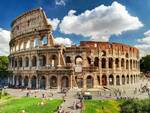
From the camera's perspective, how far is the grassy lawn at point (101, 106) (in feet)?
112

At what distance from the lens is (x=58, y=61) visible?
55.5m

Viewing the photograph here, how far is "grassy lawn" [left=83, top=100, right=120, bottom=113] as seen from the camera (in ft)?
112

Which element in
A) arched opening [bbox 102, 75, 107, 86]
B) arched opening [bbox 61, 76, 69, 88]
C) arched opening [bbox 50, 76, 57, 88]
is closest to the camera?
arched opening [bbox 61, 76, 69, 88]

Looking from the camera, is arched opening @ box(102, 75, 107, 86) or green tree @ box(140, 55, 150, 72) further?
green tree @ box(140, 55, 150, 72)

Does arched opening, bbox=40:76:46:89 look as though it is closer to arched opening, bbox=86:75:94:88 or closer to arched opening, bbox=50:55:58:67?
arched opening, bbox=50:55:58:67

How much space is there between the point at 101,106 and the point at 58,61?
2176 centimetres

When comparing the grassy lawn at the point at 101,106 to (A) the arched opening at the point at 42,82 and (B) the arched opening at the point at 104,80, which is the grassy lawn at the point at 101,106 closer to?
(A) the arched opening at the point at 42,82

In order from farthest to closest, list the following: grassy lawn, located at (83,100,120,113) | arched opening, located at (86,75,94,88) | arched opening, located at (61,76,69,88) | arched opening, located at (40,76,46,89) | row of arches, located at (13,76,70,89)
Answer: arched opening, located at (40,76,46,89), arched opening, located at (86,75,94,88), row of arches, located at (13,76,70,89), arched opening, located at (61,76,69,88), grassy lawn, located at (83,100,120,113)

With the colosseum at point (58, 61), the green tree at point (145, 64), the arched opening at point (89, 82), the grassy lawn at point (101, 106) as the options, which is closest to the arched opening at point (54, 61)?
the colosseum at point (58, 61)

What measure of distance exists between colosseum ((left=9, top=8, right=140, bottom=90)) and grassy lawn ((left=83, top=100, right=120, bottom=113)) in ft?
56.2

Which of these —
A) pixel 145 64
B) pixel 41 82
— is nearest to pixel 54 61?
pixel 41 82

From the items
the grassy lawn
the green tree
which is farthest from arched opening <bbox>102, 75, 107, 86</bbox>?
the green tree

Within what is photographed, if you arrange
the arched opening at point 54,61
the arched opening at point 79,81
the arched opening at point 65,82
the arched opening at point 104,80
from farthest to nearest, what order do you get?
the arched opening at point 104,80 < the arched opening at point 54,61 < the arched opening at point 79,81 < the arched opening at point 65,82

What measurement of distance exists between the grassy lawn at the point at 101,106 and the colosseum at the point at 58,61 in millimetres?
17130
